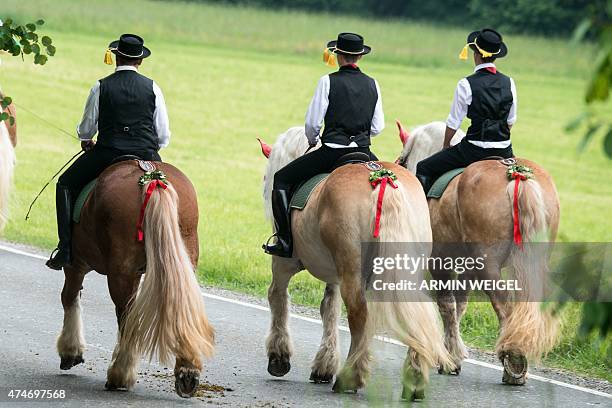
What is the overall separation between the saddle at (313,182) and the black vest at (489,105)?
52.8 inches

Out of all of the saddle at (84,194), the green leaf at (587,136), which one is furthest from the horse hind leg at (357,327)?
the green leaf at (587,136)

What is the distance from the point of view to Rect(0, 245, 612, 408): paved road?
24.6 feet

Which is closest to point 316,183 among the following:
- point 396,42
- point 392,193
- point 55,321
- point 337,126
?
point 337,126

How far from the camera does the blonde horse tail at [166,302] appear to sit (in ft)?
23.4

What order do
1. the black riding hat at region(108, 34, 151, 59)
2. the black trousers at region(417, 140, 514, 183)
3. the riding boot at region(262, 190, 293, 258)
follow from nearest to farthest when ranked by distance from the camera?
1. the black riding hat at region(108, 34, 151, 59)
2. the riding boot at region(262, 190, 293, 258)
3. the black trousers at region(417, 140, 514, 183)

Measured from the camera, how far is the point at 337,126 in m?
8.34

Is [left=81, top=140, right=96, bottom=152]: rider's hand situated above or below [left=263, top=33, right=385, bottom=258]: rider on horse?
below

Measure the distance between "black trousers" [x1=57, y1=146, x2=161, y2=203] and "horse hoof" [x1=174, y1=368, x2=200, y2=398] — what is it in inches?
69.8

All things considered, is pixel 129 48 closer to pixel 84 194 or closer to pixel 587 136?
pixel 84 194

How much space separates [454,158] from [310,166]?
1479 millimetres

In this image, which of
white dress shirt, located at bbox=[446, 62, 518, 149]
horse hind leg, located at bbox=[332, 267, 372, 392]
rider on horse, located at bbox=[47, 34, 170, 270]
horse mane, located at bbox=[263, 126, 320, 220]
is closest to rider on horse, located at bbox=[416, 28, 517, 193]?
white dress shirt, located at bbox=[446, 62, 518, 149]

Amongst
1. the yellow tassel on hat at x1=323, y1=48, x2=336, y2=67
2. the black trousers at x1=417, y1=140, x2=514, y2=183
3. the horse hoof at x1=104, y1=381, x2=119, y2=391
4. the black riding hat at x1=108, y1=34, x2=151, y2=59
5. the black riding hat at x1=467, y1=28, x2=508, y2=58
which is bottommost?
the horse hoof at x1=104, y1=381, x2=119, y2=391

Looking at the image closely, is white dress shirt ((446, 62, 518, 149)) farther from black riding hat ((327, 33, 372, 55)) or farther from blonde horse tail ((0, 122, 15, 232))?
blonde horse tail ((0, 122, 15, 232))

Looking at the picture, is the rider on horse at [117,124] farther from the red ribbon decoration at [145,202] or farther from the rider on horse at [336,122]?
the rider on horse at [336,122]
